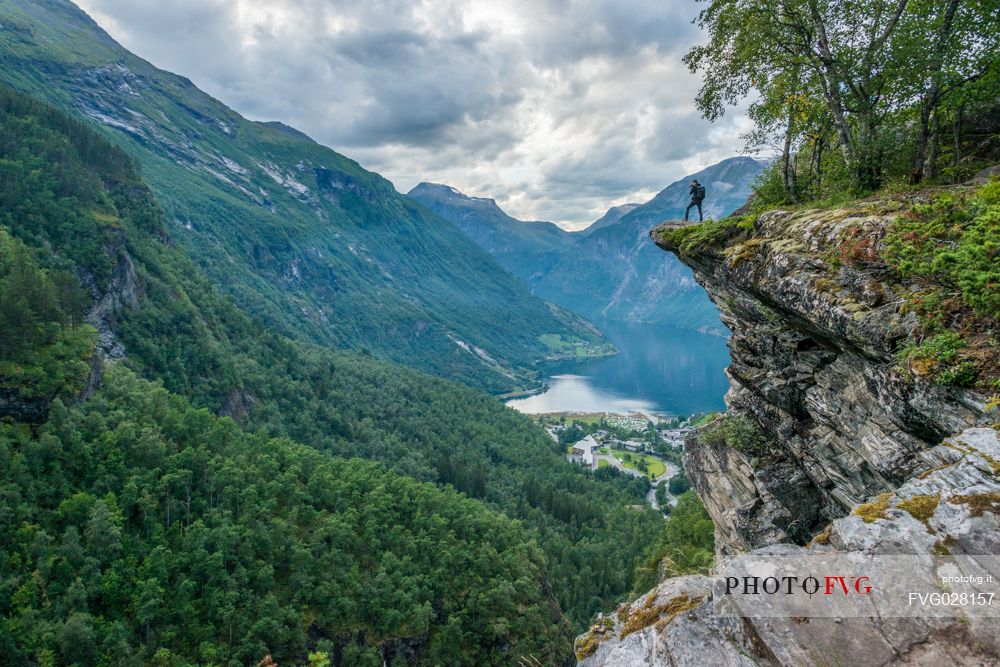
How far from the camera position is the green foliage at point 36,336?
33750 millimetres

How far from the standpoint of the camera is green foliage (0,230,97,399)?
111ft

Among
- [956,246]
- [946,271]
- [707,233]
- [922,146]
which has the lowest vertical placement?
[946,271]

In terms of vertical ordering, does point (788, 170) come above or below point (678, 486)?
above

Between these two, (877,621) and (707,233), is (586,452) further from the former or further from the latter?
(877,621)

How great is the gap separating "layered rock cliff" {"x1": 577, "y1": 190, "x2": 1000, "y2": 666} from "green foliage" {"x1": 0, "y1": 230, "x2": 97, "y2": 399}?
141ft

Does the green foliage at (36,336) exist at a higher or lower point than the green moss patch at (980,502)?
higher

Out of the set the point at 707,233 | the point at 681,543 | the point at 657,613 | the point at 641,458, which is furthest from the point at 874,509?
the point at 641,458

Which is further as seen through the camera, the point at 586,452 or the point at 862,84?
the point at 586,452

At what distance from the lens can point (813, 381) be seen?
12.4 metres

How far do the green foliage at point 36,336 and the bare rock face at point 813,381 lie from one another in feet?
143

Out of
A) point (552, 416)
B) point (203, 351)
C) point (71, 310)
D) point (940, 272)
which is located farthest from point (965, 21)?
point (552, 416)

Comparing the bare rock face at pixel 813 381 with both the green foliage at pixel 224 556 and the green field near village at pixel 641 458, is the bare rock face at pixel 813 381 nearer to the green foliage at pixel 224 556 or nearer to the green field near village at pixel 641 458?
the green foliage at pixel 224 556

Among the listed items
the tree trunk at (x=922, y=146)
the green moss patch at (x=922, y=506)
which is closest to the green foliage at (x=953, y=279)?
the green moss patch at (x=922, y=506)

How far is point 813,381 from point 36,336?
5002cm
